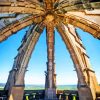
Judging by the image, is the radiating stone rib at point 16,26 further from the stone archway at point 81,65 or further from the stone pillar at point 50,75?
the stone pillar at point 50,75

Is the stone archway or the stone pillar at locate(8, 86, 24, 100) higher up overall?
the stone archway

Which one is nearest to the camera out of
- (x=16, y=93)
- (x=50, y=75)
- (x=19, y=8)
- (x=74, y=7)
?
(x=74, y=7)

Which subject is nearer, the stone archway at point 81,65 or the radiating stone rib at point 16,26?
the radiating stone rib at point 16,26

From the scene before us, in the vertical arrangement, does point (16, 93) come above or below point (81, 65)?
below

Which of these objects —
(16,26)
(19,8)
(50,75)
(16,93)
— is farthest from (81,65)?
(19,8)

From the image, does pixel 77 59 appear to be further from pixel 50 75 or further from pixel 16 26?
pixel 16 26

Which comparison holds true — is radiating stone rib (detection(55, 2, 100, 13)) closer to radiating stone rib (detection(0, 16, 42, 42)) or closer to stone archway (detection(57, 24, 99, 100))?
radiating stone rib (detection(0, 16, 42, 42))

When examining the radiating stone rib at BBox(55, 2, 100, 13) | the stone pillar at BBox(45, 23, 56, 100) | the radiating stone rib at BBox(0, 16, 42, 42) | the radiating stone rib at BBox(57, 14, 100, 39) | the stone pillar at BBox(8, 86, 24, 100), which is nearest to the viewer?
the radiating stone rib at BBox(55, 2, 100, 13)

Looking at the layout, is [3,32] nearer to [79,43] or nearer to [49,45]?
[49,45]

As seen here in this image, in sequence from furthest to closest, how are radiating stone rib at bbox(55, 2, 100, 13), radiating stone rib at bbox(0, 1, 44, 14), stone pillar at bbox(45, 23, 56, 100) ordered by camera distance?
1. stone pillar at bbox(45, 23, 56, 100)
2. radiating stone rib at bbox(0, 1, 44, 14)
3. radiating stone rib at bbox(55, 2, 100, 13)

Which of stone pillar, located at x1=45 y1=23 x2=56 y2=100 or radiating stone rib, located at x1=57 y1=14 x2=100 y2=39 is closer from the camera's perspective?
radiating stone rib, located at x1=57 y1=14 x2=100 y2=39

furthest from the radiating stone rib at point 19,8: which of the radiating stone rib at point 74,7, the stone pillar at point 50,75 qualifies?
the stone pillar at point 50,75

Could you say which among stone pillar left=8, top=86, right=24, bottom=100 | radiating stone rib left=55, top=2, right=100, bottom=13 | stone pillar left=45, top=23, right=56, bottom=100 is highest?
radiating stone rib left=55, top=2, right=100, bottom=13

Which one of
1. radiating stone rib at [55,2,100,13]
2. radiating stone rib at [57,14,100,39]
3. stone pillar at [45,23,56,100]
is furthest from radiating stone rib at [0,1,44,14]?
stone pillar at [45,23,56,100]
